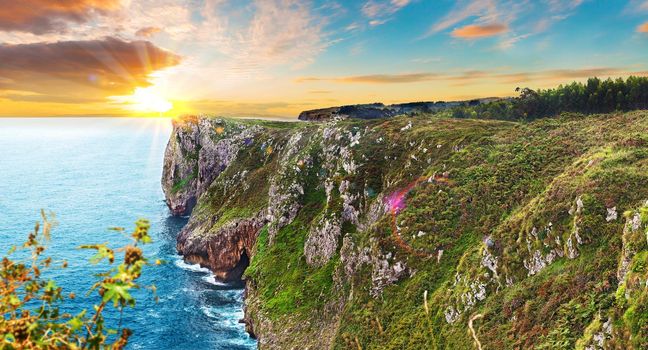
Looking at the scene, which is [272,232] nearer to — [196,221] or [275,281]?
[275,281]

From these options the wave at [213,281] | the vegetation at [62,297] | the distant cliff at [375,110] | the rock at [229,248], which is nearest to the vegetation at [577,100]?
the distant cliff at [375,110]

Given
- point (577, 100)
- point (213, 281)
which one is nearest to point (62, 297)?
point (213, 281)

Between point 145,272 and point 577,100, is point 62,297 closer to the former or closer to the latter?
point 145,272

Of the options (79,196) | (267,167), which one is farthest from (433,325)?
(79,196)

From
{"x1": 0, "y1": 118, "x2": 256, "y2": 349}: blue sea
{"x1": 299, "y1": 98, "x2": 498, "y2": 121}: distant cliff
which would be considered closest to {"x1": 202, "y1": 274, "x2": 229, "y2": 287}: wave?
{"x1": 0, "y1": 118, "x2": 256, "y2": 349}: blue sea

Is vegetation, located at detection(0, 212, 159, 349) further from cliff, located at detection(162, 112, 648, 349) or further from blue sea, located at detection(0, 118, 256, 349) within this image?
blue sea, located at detection(0, 118, 256, 349)

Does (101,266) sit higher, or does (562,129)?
(562,129)
